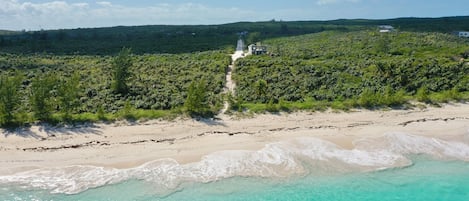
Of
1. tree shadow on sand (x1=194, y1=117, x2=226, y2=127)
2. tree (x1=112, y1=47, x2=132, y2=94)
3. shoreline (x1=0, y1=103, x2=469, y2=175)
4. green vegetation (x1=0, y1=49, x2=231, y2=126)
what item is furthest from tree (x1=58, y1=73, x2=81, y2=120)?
tree shadow on sand (x1=194, y1=117, x2=226, y2=127)

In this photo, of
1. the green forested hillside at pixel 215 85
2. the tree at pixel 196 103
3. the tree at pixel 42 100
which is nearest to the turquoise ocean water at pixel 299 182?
the tree at pixel 196 103

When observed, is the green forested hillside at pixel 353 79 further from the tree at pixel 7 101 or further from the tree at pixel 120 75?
the tree at pixel 7 101

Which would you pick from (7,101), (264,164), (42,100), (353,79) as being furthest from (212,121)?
(353,79)

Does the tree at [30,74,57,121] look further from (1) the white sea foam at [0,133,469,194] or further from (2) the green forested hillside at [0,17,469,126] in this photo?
(1) the white sea foam at [0,133,469,194]

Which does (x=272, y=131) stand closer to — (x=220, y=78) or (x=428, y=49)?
(x=220, y=78)

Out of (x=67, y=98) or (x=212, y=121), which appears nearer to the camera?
(x=67, y=98)

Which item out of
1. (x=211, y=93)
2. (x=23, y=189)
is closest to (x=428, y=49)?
(x=211, y=93)

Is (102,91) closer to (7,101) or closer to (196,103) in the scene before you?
(7,101)

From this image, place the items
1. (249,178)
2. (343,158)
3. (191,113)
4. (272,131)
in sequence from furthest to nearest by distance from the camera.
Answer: (191,113) < (272,131) < (343,158) < (249,178)
